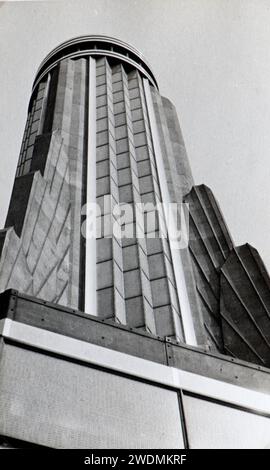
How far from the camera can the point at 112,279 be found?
17344mm

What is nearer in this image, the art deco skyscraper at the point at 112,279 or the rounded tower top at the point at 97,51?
the art deco skyscraper at the point at 112,279

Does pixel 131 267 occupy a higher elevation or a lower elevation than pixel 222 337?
higher

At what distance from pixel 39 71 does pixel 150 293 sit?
2161 cm

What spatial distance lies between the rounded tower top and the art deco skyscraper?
2.9 inches

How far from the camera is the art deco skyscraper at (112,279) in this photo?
9906mm

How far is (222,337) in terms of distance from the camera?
1878cm

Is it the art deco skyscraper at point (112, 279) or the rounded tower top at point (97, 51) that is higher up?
the rounded tower top at point (97, 51)

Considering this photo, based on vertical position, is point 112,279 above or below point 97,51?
below

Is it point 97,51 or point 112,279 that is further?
point 97,51

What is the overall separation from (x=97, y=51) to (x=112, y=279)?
1991 cm

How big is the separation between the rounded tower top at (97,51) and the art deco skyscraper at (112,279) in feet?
0.24

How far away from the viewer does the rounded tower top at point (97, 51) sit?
110 ft

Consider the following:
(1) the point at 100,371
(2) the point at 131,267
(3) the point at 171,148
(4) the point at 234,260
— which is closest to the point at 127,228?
(2) the point at 131,267
